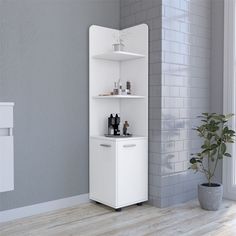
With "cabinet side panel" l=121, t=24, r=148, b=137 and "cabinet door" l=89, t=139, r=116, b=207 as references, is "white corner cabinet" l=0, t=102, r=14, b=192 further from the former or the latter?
"cabinet side panel" l=121, t=24, r=148, b=137

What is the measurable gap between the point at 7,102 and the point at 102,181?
125cm

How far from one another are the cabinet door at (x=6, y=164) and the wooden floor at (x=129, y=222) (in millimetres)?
366

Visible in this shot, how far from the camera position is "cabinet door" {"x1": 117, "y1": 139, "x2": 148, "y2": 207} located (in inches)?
123

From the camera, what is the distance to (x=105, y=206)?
10.9ft

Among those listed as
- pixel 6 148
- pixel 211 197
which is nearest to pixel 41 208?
pixel 6 148

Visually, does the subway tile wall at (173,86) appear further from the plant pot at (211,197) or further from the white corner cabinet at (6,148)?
the white corner cabinet at (6,148)

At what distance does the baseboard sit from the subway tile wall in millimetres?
793

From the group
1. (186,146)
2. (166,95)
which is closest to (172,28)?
(166,95)

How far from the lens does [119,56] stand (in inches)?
134

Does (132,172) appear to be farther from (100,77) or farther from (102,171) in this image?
(100,77)

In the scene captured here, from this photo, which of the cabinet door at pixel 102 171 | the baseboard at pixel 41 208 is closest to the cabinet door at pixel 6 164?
the baseboard at pixel 41 208

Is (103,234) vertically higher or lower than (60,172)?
lower

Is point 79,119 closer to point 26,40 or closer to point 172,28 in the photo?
point 26,40

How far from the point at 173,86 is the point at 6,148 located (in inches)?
70.8
